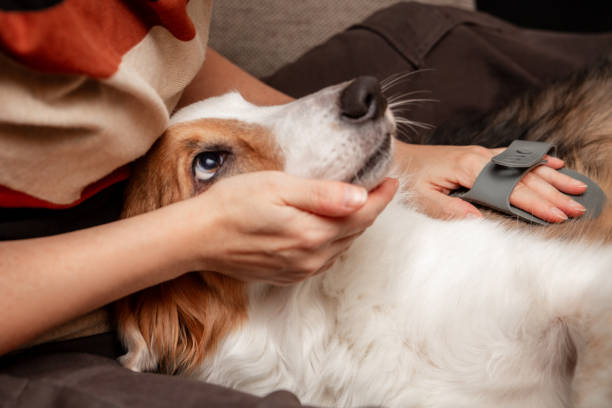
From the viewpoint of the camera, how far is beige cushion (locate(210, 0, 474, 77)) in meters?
2.56

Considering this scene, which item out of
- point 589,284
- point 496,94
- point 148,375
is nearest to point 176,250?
point 148,375

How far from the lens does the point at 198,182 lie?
125 centimetres

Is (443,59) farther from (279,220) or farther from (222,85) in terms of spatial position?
(279,220)

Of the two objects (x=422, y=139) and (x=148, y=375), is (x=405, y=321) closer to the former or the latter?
(x=148, y=375)

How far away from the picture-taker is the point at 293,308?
4.18 feet

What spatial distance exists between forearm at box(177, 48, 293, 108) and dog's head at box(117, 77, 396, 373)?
0.40 m

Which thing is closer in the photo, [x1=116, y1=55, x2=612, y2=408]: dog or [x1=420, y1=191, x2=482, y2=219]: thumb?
[x1=116, y1=55, x2=612, y2=408]: dog

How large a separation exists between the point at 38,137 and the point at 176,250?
13.2 inches

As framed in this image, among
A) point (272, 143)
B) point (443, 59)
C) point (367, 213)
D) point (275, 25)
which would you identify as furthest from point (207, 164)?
point (275, 25)

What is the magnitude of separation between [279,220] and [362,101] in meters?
0.34

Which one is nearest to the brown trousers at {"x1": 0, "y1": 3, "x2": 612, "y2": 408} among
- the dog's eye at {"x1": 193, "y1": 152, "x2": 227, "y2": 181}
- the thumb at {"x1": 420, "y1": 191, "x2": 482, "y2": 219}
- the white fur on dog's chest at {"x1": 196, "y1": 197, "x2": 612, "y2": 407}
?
the thumb at {"x1": 420, "y1": 191, "x2": 482, "y2": 219}

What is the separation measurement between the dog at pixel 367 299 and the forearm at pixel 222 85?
1.09ft

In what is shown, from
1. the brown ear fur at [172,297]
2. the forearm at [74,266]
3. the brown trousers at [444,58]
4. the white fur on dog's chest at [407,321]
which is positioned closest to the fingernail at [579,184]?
the white fur on dog's chest at [407,321]

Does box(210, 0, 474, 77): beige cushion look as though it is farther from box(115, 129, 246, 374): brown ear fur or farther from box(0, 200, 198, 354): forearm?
box(0, 200, 198, 354): forearm
